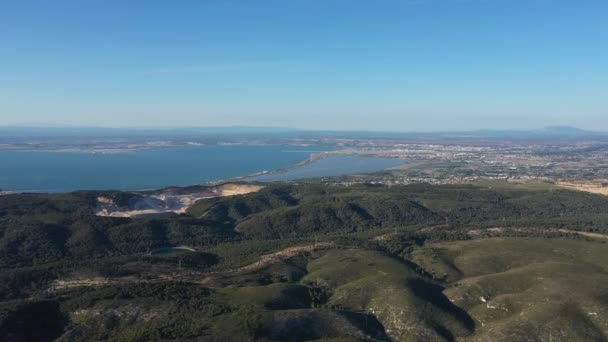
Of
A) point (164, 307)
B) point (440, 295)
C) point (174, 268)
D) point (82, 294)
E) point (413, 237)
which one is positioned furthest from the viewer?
point (413, 237)

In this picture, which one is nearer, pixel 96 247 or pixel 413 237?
pixel 96 247

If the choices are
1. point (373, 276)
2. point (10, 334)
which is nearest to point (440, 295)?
point (373, 276)

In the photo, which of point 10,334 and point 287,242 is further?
point 287,242

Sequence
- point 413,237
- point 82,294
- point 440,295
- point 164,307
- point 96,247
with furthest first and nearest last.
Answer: point 413,237, point 96,247, point 440,295, point 82,294, point 164,307

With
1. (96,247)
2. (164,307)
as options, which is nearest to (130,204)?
(96,247)

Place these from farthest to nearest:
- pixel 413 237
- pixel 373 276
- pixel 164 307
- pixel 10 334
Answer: pixel 413 237 < pixel 373 276 < pixel 164 307 < pixel 10 334

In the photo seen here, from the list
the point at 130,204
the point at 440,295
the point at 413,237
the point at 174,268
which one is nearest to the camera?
the point at 440,295

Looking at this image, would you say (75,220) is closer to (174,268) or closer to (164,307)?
(174,268)

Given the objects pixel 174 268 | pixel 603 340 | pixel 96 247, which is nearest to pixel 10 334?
pixel 174 268

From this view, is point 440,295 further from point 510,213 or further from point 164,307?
point 510,213
